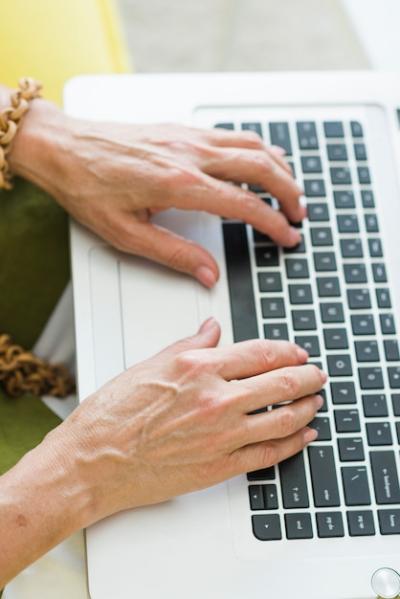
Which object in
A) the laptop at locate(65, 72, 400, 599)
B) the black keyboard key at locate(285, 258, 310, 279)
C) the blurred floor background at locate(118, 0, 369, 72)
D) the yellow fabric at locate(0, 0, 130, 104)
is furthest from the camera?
the blurred floor background at locate(118, 0, 369, 72)

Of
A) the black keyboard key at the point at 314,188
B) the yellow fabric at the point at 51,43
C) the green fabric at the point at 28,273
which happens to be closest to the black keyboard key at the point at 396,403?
the black keyboard key at the point at 314,188

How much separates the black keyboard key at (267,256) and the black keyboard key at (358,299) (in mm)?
73

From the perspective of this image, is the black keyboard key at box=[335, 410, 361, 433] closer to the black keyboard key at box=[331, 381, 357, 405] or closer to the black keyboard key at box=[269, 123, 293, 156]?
the black keyboard key at box=[331, 381, 357, 405]

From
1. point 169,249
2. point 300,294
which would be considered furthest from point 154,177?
point 300,294

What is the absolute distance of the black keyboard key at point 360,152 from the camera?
2.72ft

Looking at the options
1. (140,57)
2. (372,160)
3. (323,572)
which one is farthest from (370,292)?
(140,57)

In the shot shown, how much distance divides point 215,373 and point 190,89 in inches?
12.2

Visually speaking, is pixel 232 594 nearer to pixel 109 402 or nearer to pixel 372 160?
pixel 109 402

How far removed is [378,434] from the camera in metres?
0.72

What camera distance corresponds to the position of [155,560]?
0.67 m

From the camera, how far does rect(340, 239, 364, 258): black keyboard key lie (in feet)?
2.59

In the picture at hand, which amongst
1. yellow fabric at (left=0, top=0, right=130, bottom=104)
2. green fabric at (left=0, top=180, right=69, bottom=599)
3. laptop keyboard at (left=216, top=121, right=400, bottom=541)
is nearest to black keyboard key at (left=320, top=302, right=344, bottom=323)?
laptop keyboard at (left=216, top=121, right=400, bottom=541)

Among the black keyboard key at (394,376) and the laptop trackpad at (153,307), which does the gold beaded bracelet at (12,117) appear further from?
the black keyboard key at (394,376)

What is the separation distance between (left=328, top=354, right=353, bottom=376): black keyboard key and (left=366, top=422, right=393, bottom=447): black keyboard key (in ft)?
0.16
